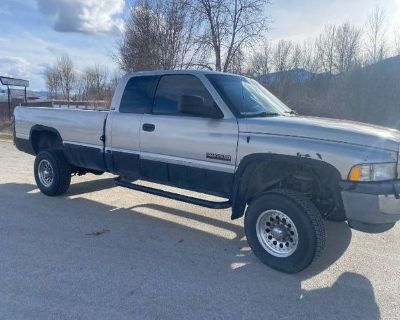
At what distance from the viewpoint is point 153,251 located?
4.53 metres

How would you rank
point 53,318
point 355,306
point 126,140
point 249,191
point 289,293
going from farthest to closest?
point 126,140, point 249,191, point 289,293, point 355,306, point 53,318

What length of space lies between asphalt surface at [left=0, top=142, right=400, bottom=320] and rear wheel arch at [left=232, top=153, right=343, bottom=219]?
72 cm

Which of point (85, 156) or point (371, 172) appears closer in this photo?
point (371, 172)

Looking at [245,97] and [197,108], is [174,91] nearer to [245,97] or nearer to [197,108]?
[197,108]

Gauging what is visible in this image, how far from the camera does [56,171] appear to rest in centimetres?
664

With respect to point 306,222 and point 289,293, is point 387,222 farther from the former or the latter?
point 289,293

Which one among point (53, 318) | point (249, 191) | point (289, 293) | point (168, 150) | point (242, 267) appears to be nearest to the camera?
point (53, 318)

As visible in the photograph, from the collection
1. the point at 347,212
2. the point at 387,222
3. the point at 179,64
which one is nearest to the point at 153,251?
the point at 347,212

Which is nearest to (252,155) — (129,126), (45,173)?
(129,126)

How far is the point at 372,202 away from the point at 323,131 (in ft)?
2.69

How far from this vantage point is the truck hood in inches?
146

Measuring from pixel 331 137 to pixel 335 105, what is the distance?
18570mm

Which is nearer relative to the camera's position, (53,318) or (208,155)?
(53,318)

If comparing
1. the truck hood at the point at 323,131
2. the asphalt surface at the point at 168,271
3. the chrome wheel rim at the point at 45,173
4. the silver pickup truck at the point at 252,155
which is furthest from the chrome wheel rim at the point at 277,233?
the chrome wheel rim at the point at 45,173
